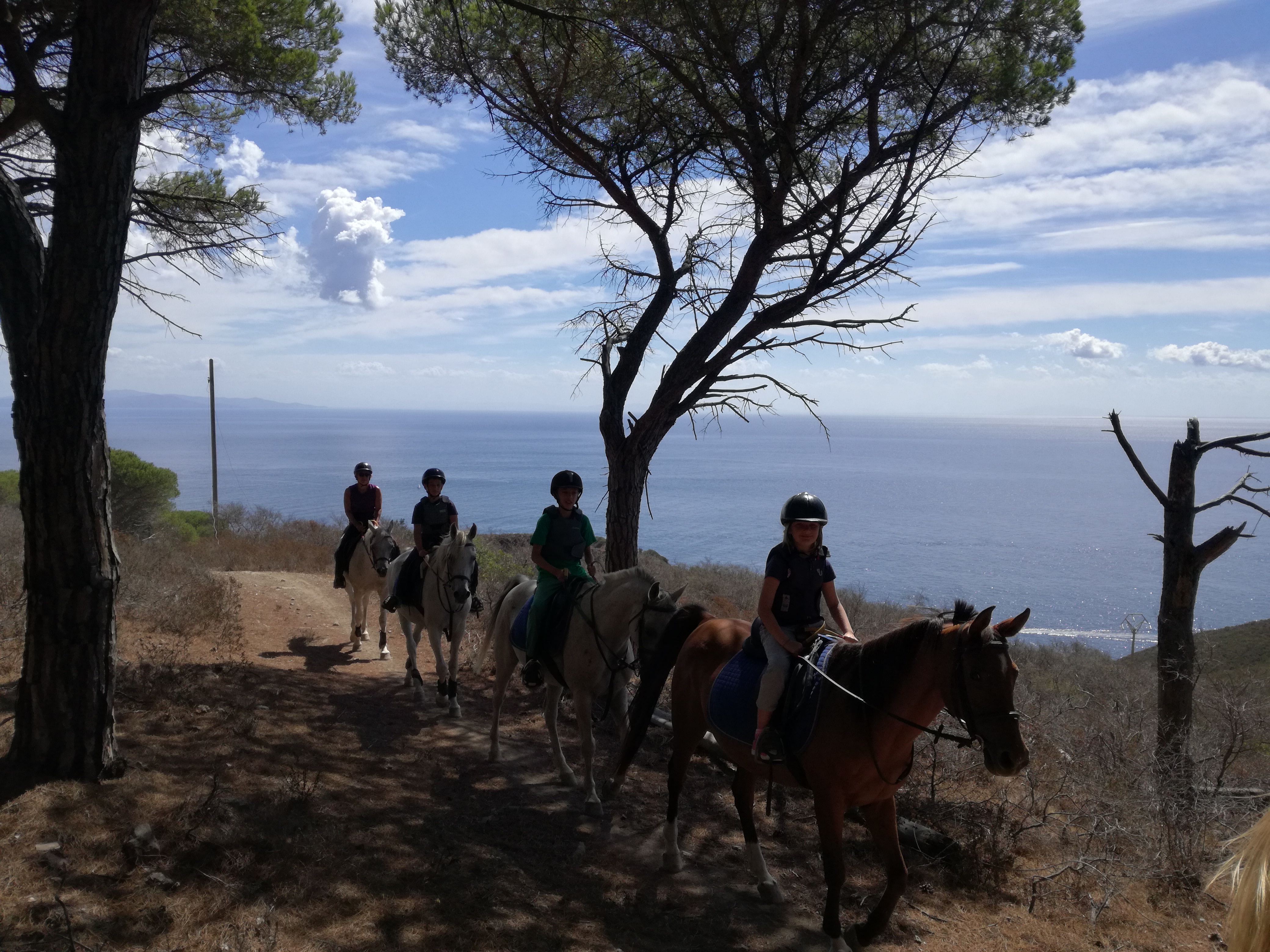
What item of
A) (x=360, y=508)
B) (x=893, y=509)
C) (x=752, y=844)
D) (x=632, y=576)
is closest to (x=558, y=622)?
(x=632, y=576)

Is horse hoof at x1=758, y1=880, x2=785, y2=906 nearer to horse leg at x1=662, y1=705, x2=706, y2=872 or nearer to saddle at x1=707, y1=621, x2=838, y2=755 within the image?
horse leg at x1=662, y1=705, x2=706, y2=872

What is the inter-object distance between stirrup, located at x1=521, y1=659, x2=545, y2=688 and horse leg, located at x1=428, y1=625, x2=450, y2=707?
2.53 m

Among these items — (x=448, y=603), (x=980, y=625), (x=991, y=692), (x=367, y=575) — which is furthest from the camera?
(x=367, y=575)

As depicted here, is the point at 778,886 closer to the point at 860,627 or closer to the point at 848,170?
the point at 848,170

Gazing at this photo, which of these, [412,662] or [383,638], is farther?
[383,638]

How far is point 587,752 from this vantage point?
6.62 m

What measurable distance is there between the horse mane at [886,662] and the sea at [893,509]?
5.36m

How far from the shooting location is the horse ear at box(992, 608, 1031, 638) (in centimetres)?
393

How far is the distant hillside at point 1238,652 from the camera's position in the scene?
1964 centimetres

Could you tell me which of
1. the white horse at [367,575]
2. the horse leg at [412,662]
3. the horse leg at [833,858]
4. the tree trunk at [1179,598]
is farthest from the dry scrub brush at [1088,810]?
the white horse at [367,575]

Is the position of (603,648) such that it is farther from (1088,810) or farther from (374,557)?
(374,557)

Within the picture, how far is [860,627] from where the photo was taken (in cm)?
1811

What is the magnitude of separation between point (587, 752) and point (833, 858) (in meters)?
2.44

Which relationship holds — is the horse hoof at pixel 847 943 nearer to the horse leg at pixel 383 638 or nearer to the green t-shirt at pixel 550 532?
the green t-shirt at pixel 550 532
